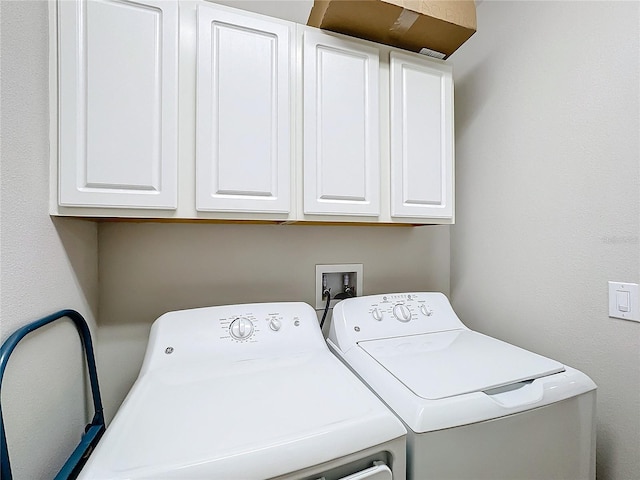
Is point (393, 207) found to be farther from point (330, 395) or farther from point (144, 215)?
point (144, 215)

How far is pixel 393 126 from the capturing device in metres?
1.21

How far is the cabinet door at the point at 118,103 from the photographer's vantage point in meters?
0.87

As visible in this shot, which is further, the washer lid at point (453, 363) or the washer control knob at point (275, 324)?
the washer control knob at point (275, 324)

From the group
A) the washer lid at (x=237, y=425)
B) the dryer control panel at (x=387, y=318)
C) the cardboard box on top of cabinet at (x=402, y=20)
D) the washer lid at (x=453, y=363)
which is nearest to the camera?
the washer lid at (x=237, y=425)

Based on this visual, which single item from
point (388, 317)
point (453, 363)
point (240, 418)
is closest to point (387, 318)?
point (388, 317)

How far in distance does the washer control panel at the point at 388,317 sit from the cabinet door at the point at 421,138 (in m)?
0.38

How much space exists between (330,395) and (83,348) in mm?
874

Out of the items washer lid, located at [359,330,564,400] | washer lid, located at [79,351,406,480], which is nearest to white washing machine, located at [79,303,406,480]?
washer lid, located at [79,351,406,480]

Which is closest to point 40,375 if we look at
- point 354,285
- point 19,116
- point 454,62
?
point 19,116

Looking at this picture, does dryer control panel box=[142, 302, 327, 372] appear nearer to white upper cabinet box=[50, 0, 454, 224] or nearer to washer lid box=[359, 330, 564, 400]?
washer lid box=[359, 330, 564, 400]

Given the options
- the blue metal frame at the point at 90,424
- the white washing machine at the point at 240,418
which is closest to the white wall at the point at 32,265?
the blue metal frame at the point at 90,424

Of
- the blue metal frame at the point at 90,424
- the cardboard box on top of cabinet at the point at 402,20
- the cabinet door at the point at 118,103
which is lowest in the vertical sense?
the blue metal frame at the point at 90,424

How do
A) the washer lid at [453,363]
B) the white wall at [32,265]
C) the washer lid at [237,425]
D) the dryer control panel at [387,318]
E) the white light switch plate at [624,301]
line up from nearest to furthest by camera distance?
the washer lid at [237,425]
the white wall at [32,265]
the washer lid at [453,363]
the white light switch plate at [624,301]
the dryer control panel at [387,318]

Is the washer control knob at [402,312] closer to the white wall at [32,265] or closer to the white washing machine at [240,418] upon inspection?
the white washing machine at [240,418]
